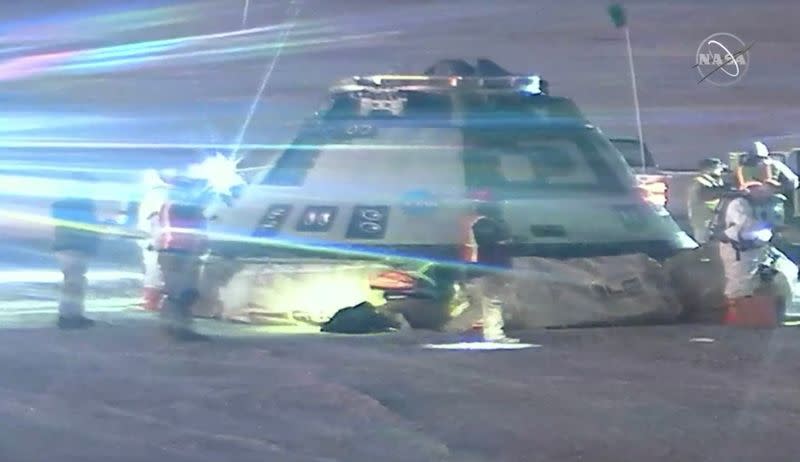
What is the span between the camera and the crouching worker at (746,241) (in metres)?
2.72

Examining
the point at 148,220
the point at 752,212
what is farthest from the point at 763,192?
the point at 148,220

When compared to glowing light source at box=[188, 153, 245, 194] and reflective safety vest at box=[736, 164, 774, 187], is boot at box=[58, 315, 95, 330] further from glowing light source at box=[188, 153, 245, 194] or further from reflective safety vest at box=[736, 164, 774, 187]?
reflective safety vest at box=[736, 164, 774, 187]

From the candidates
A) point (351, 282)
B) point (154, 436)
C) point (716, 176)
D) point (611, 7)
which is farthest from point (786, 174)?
point (154, 436)

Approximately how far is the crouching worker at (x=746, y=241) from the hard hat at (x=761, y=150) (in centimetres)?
17

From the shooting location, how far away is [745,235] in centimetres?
271

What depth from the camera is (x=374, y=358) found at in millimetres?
2434

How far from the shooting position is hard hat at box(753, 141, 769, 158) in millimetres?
2969

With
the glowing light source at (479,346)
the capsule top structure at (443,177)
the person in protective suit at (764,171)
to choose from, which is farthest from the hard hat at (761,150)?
the glowing light source at (479,346)

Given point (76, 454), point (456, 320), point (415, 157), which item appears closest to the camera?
point (76, 454)

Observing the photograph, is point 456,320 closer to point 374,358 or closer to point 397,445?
point 374,358

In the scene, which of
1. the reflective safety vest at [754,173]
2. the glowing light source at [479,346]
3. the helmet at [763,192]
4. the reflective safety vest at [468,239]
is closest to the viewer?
the glowing light source at [479,346]

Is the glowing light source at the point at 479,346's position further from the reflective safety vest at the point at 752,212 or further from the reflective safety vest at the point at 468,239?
the reflective safety vest at the point at 752,212

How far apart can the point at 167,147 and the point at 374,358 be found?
0.68m

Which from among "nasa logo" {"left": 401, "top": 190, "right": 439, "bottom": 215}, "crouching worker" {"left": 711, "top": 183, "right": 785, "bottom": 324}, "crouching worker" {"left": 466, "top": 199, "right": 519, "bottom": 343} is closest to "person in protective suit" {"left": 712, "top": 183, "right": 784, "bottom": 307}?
"crouching worker" {"left": 711, "top": 183, "right": 785, "bottom": 324}
